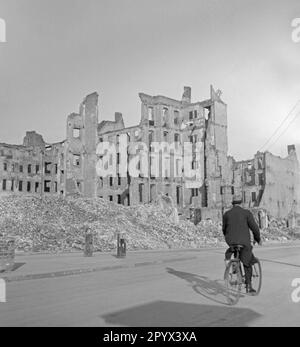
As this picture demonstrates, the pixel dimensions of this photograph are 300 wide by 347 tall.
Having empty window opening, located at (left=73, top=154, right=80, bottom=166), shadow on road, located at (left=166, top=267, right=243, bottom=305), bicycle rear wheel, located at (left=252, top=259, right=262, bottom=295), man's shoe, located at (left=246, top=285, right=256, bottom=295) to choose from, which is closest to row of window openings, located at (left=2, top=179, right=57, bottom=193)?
empty window opening, located at (left=73, top=154, right=80, bottom=166)

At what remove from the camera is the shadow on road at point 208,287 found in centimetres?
756

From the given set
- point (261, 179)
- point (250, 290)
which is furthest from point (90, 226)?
point (261, 179)

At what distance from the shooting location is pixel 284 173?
69250 mm

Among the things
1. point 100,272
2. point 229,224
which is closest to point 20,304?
point 229,224

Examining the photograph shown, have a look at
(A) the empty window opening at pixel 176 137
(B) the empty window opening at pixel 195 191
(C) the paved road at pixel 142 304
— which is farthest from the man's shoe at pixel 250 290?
(A) the empty window opening at pixel 176 137

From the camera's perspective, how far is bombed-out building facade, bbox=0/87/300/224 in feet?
194

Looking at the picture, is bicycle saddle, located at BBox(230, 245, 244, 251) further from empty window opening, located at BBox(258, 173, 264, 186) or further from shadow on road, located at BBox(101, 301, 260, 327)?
empty window opening, located at BBox(258, 173, 264, 186)

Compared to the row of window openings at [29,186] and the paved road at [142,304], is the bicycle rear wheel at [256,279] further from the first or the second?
the row of window openings at [29,186]

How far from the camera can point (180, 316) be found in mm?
5965

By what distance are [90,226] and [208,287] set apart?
73.9 feet

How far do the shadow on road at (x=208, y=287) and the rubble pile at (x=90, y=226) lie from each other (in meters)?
15.4

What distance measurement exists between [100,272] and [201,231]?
3131 cm

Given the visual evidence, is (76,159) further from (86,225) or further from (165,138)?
(86,225)
